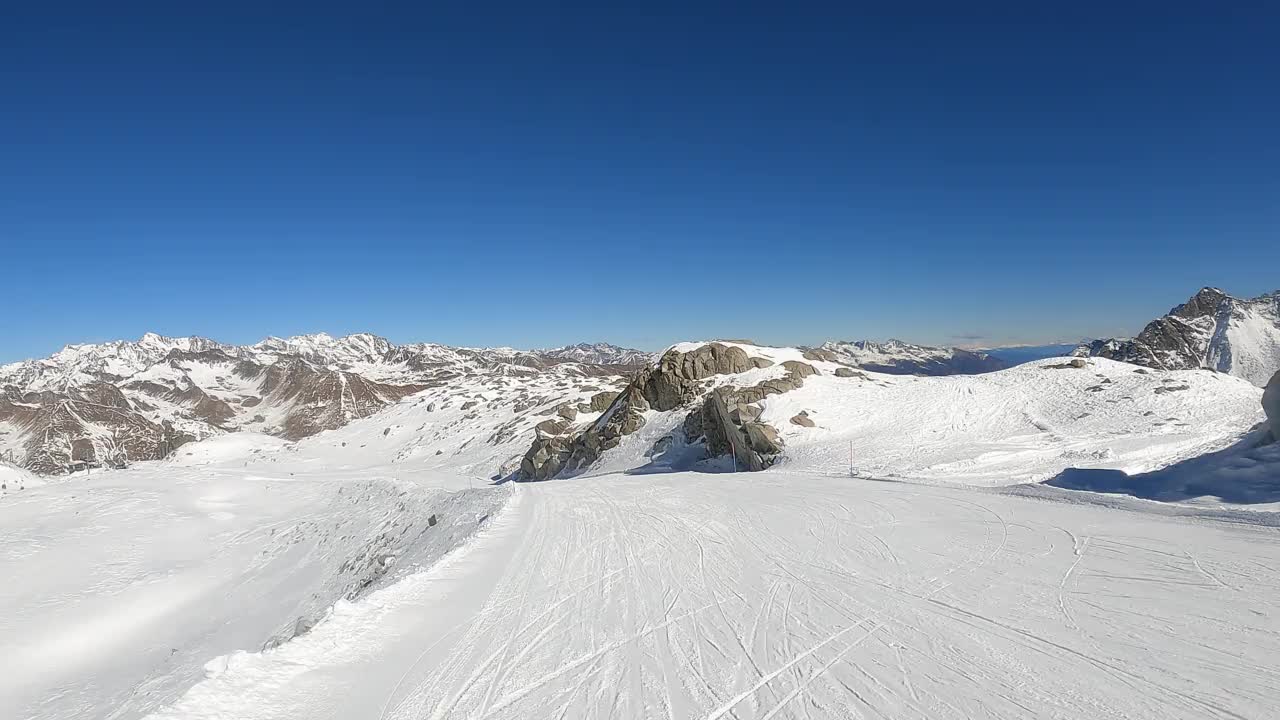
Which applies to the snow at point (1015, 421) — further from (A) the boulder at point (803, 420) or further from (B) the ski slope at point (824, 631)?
(B) the ski slope at point (824, 631)

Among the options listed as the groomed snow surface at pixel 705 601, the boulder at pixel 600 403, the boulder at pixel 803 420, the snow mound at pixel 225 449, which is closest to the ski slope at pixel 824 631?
the groomed snow surface at pixel 705 601

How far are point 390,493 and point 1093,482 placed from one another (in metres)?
28.8

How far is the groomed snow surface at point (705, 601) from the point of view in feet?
18.4

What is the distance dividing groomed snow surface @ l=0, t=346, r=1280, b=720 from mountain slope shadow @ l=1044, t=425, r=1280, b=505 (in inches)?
11.6

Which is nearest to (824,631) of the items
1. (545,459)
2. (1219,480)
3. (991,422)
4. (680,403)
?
(1219,480)

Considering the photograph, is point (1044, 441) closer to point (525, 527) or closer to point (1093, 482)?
point (1093, 482)

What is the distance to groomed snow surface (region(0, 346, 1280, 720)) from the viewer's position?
5621 millimetres

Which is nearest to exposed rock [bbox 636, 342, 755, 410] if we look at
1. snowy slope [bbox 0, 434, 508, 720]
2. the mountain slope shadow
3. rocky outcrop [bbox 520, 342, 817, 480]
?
rocky outcrop [bbox 520, 342, 817, 480]

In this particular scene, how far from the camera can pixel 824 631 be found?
6.98 m

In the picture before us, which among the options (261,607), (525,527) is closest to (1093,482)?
(525,527)

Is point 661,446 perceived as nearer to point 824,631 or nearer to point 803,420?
point 803,420

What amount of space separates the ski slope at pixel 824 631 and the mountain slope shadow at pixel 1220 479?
331cm

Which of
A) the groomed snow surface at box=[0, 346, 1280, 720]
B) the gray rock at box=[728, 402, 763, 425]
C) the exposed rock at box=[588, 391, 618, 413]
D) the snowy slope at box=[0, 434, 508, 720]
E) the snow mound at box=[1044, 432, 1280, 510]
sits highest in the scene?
the exposed rock at box=[588, 391, 618, 413]

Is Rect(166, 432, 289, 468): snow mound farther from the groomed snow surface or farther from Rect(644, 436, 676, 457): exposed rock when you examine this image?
Rect(644, 436, 676, 457): exposed rock
